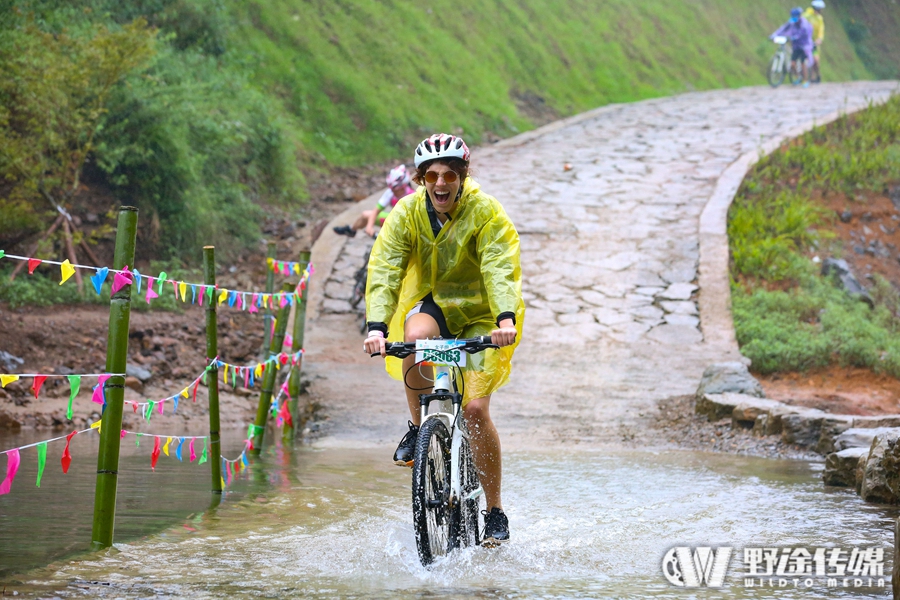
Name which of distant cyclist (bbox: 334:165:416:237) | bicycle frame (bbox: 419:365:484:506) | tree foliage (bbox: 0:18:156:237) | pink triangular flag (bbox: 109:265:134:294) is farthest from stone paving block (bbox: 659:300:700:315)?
pink triangular flag (bbox: 109:265:134:294)

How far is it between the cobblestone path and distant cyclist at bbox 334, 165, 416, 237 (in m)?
1.08

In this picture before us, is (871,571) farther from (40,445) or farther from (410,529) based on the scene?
(40,445)

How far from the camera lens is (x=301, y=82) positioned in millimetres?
17531

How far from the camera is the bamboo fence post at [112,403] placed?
14.9 ft

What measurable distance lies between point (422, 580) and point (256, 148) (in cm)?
1110

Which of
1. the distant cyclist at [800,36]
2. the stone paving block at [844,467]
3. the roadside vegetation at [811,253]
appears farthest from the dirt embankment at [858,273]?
the distant cyclist at [800,36]

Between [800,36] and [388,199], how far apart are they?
17538 mm

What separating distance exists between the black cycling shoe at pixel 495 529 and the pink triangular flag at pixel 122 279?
2.03 m

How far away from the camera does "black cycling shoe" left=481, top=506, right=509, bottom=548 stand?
15.6ft

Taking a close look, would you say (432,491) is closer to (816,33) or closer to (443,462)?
(443,462)

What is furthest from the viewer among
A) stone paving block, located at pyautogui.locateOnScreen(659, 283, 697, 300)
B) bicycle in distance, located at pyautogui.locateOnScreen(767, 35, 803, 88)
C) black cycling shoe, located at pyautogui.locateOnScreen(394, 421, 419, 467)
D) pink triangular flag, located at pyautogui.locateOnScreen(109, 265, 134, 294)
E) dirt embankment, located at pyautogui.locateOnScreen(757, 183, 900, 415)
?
bicycle in distance, located at pyautogui.locateOnScreen(767, 35, 803, 88)

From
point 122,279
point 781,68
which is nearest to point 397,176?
point 122,279

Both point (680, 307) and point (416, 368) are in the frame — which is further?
point (680, 307)

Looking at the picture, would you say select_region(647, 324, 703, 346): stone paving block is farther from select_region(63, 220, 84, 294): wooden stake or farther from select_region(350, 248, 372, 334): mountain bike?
select_region(63, 220, 84, 294): wooden stake
